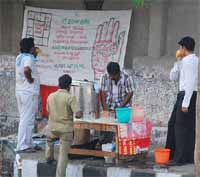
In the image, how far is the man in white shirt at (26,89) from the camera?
32.8ft

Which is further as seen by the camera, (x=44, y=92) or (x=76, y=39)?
(x=44, y=92)

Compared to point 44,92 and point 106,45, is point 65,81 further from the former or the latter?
point 44,92

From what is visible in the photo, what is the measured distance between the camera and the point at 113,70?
369 inches

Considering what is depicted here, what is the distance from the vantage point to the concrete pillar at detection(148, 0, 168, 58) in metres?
11.0

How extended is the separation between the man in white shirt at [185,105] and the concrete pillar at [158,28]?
60.9 inches

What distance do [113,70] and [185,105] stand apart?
1.06 metres

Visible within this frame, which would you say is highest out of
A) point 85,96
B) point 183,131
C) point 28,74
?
point 28,74

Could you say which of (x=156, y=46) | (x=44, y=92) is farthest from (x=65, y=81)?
(x=44, y=92)

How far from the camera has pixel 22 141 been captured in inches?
401

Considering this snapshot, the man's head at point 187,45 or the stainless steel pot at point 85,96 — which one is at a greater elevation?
the man's head at point 187,45

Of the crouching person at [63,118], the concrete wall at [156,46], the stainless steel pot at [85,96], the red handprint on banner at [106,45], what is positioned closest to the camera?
the crouching person at [63,118]

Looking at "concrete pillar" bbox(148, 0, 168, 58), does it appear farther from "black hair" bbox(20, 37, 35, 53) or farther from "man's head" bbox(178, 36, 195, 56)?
"black hair" bbox(20, 37, 35, 53)

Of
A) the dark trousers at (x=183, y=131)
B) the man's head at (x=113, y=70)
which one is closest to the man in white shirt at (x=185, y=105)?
the dark trousers at (x=183, y=131)

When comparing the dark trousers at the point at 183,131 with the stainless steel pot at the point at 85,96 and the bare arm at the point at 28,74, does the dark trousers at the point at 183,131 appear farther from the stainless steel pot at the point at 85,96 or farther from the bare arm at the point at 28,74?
the bare arm at the point at 28,74
